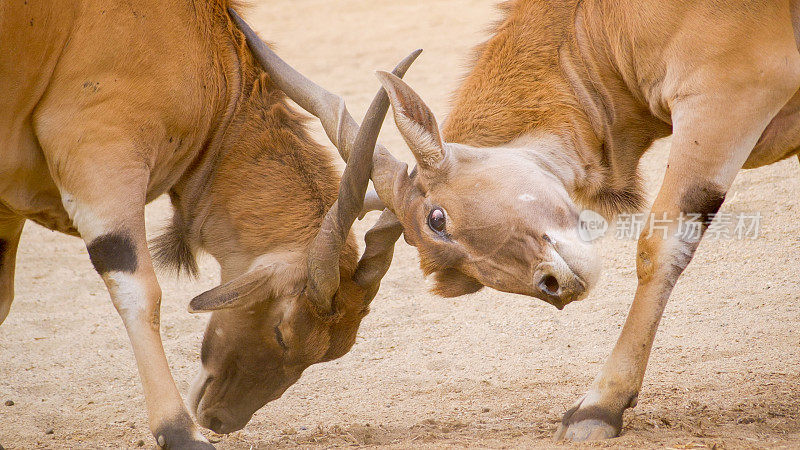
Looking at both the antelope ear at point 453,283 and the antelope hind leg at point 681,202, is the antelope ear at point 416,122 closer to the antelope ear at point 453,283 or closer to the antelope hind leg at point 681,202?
the antelope ear at point 453,283

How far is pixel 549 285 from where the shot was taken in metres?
4.02

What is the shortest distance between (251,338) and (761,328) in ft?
9.86

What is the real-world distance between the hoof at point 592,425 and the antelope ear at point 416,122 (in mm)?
1279

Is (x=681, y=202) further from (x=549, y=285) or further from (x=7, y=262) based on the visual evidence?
(x=7, y=262)

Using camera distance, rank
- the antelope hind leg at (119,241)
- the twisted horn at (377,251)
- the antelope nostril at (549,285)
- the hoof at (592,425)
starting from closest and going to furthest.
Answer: the antelope nostril at (549,285) < the hoof at (592,425) < the antelope hind leg at (119,241) < the twisted horn at (377,251)

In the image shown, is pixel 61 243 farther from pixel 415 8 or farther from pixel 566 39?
pixel 415 8

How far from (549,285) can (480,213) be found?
1.45 feet

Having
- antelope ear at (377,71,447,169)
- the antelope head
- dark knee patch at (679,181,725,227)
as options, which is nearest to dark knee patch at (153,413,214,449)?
the antelope head

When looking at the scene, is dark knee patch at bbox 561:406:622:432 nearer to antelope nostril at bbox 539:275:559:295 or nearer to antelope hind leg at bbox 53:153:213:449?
antelope nostril at bbox 539:275:559:295

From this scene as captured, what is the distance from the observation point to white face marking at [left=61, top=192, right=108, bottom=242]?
13.9 feet

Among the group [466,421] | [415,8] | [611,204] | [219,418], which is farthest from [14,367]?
[415,8]

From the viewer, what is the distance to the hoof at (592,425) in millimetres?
4098

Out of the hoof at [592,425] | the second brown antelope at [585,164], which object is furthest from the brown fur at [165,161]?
the hoof at [592,425]

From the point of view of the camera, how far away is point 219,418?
491 centimetres
